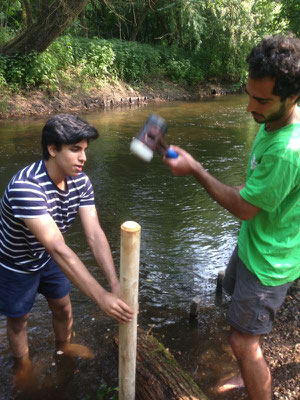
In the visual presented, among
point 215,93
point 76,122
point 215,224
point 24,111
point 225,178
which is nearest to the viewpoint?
point 76,122

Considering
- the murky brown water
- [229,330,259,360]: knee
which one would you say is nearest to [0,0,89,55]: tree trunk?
the murky brown water

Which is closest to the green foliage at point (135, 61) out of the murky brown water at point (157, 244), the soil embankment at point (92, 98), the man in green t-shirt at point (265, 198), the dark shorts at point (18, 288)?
the soil embankment at point (92, 98)

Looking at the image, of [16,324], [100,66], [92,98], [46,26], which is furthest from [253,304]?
[100,66]

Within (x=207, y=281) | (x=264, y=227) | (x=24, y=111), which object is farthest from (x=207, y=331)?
(x=24, y=111)

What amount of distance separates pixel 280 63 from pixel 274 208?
689mm

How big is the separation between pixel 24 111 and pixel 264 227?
11696 millimetres

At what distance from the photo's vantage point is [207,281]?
13.8 feet

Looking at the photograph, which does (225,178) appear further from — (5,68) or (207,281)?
(5,68)

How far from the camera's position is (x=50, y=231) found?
6.84 feet

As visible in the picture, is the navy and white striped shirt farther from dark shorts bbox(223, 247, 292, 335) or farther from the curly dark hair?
the curly dark hair

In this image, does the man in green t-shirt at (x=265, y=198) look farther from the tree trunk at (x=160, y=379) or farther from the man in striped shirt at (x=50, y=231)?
the man in striped shirt at (x=50, y=231)

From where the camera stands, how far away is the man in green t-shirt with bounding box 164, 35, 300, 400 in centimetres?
178

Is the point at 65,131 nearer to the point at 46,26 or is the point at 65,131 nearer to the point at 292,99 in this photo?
the point at 292,99

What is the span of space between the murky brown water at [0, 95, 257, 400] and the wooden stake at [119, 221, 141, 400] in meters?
0.78
